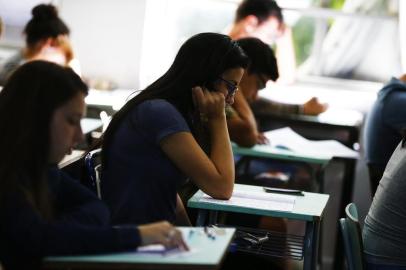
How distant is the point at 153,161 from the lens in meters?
2.43

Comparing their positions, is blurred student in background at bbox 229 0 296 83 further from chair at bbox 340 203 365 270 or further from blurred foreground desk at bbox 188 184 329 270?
chair at bbox 340 203 365 270

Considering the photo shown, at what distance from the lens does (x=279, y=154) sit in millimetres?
4039

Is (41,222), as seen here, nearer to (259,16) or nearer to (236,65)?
(236,65)

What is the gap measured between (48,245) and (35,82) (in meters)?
0.36

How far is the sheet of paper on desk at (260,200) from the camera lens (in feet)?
8.78

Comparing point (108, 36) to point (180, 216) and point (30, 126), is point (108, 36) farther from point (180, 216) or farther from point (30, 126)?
point (30, 126)

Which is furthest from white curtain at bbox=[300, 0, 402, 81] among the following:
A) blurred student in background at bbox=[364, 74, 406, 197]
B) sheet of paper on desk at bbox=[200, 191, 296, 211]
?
sheet of paper on desk at bbox=[200, 191, 296, 211]

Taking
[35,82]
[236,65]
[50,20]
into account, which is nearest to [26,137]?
[35,82]

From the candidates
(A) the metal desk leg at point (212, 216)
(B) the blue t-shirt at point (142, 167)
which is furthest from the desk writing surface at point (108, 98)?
(B) the blue t-shirt at point (142, 167)

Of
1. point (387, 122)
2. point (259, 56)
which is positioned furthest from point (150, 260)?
point (387, 122)

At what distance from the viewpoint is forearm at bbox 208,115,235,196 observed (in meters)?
2.62

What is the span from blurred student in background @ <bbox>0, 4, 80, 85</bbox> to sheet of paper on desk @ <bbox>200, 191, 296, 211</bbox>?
7.02 ft

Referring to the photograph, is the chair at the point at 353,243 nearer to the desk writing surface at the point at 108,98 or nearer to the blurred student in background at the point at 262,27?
the desk writing surface at the point at 108,98

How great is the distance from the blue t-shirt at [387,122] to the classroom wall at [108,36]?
201 cm
